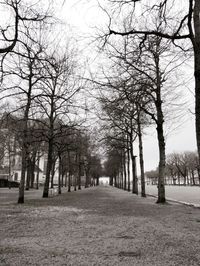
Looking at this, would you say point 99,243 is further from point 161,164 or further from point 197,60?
point 161,164

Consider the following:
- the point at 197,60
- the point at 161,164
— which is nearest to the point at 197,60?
the point at 197,60

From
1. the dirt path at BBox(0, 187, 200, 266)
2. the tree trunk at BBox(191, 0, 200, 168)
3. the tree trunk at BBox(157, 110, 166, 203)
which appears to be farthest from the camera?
the tree trunk at BBox(157, 110, 166, 203)

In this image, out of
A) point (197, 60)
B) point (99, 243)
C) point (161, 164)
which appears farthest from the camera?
point (161, 164)

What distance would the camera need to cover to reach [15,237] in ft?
23.5

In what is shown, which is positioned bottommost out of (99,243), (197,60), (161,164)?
(99,243)

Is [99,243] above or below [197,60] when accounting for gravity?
below

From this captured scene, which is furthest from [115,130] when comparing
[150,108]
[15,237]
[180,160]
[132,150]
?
[180,160]

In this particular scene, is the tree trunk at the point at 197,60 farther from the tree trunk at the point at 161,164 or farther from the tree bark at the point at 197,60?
the tree trunk at the point at 161,164

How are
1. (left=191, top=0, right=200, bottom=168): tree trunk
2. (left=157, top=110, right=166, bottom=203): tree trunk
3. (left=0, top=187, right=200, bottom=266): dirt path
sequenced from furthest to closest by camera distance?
(left=157, top=110, right=166, bottom=203): tree trunk
(left=191, top=0, right=200, bottom=168): tree trunk
(left=0, top=187, right=200, bottom=266): dirt path

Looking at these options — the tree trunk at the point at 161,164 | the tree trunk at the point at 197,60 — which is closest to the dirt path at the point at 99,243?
the tree trunk at the point at 197,60

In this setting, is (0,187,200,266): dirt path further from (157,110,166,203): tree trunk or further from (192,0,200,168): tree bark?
(157,110,166,203): tree trunk

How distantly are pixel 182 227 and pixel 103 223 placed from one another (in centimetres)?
230

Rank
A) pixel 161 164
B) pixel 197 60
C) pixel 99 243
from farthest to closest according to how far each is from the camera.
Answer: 1. pixel 161 164
2. pixel 197 60
3. pixel 99 243

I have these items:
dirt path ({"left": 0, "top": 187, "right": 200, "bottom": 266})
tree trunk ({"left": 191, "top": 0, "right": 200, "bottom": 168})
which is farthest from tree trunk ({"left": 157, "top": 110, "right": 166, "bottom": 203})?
tree trunk ({"left": 191, "top": 0, "right": 200, "bottom": 168})
